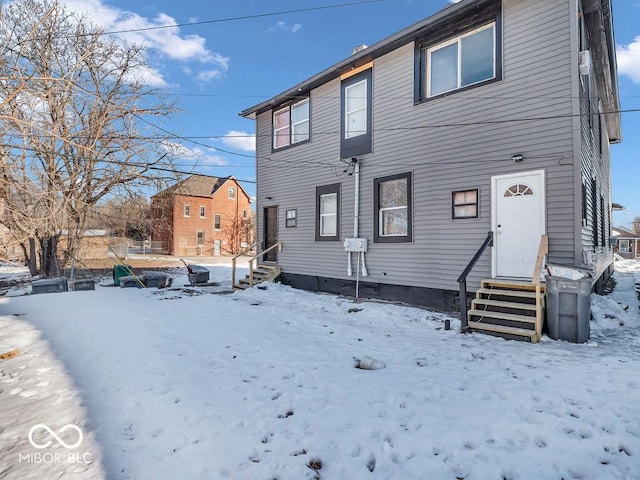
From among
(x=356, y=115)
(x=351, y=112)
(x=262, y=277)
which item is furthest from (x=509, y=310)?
(x=262, y=277)

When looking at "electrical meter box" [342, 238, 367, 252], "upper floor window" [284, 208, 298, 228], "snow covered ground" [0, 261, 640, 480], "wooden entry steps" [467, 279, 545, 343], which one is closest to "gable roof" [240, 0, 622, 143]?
"wooden entry steps" [467, 279, 545, 343]

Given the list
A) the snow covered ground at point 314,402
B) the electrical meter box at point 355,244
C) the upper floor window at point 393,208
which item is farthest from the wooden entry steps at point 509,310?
the electrical meter box at point 355,244

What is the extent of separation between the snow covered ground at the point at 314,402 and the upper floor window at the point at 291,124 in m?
6.84

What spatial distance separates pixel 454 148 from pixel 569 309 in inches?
147

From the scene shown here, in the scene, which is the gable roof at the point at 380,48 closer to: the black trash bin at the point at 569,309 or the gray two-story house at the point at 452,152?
the gray two-story house at the point at 452,152

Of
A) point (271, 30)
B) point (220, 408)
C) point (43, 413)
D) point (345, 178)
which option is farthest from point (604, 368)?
point (271, 30)

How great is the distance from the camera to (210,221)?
37.6 m

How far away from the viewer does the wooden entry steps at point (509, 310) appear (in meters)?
5.43

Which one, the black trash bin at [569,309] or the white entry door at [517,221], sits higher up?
the white entry door at [517,221]

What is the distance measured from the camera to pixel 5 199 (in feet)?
24.7

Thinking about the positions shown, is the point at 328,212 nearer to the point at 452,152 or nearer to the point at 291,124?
the point at 291,124
